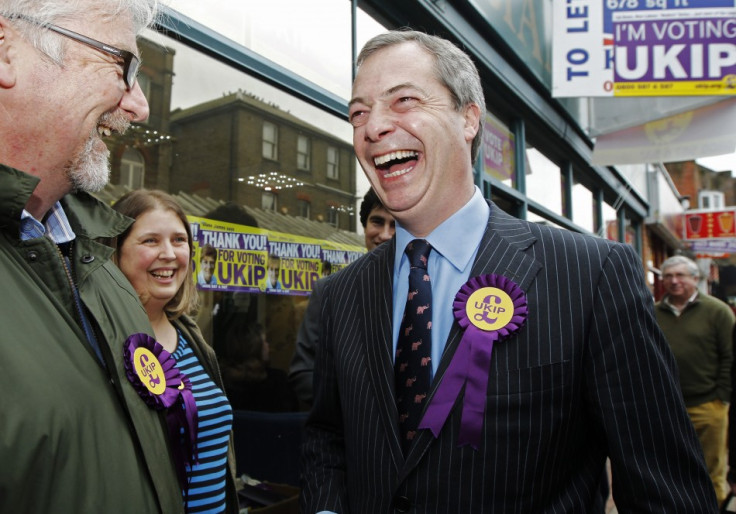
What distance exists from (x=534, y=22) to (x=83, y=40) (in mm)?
6264

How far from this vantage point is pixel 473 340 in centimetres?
131

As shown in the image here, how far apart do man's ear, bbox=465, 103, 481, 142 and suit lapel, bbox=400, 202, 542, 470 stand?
0.30 meters

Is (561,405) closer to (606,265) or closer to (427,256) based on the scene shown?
(606,265)

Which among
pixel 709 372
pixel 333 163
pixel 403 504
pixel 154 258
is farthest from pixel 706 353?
pixel 154 258

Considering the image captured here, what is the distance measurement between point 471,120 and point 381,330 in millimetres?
751

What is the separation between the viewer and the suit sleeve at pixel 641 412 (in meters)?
1.20

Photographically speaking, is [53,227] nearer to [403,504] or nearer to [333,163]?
[403,504]

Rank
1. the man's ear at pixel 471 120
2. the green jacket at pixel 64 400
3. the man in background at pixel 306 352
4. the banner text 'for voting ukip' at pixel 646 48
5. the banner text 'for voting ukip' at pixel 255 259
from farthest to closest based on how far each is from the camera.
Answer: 1. the banner text 'for voting ukip' at pixel 646 48
2. the banner text 'for voting ukip' at pixel 255 259
3. the man in background at pixel 306 352
4. the man's ear at pixel 471 120
5. the green jacket at pixel 64 400

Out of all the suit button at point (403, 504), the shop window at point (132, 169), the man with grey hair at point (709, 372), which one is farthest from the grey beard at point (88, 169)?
the man with grey hair at point (709, 372)

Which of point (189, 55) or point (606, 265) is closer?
point (606, 265)

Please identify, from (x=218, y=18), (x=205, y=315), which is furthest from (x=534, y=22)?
(x=205, y=315)

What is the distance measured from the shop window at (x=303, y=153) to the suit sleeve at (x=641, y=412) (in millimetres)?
2743

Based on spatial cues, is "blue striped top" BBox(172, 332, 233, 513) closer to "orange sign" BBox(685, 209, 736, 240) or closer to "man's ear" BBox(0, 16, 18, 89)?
"man's ear" BBox(0, 16, 18, 89)

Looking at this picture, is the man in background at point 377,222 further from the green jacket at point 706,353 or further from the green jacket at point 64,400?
the green jacket at point 706,353
